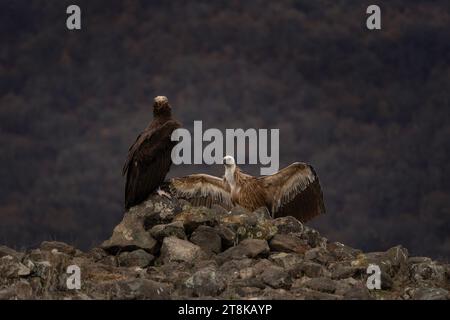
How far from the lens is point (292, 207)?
21719 mm

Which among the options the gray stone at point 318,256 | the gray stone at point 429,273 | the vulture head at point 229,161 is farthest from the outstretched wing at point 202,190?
the gray stone at point 429,273

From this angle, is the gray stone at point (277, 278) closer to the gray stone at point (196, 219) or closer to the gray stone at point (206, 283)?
the gray stone at point (206, 283)

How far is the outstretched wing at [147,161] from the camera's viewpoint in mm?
19141

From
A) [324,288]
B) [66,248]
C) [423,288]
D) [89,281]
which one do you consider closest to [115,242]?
[66,248]

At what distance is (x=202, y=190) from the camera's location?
2169 cm

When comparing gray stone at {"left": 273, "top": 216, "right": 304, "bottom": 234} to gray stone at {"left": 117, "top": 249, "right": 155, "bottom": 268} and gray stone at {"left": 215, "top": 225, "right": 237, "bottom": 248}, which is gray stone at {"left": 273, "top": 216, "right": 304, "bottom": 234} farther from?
gray stone at {"left": 117, "top": 249, "right": 155, "bottom": 268}

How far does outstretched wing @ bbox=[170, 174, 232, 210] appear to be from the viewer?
842 inches

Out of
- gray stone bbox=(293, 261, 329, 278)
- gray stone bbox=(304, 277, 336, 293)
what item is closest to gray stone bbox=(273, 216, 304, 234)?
gray stone bbox=(293, 261, 329, 278)

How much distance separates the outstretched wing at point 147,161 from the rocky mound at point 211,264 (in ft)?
1.06

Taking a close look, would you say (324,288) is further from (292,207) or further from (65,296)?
(292,207)

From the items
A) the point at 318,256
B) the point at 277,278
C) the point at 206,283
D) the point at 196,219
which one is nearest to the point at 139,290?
the point at 206,283

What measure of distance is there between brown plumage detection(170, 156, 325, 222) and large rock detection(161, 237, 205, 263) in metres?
3.85

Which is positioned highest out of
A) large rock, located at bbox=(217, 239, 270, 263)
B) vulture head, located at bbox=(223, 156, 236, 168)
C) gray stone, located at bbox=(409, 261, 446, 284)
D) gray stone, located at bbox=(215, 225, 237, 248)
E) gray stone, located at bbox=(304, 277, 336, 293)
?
vulture head, located at bbox=(223, 156, 236, 168)

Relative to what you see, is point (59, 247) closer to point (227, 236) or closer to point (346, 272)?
point (227, 236)
